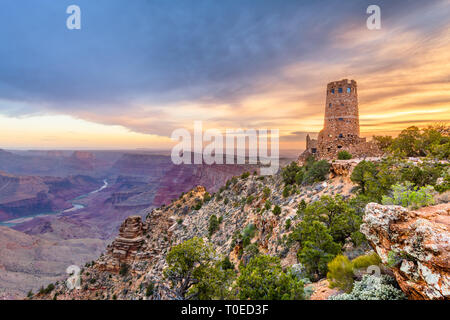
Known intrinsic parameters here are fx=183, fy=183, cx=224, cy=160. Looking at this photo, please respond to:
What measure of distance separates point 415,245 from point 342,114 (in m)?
26.8

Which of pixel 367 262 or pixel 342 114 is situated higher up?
pixel 342 114

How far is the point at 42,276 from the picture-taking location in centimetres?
5375

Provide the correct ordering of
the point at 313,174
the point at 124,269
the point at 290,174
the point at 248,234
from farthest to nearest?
the point at 124,269, the point at 290,174, the point at 313,174, the point at 248,234

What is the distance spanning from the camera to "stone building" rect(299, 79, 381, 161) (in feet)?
85.7

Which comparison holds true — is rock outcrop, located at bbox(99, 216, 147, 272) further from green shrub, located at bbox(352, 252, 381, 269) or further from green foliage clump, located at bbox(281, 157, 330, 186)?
green shrub, located at bbox(352, 252, 381, 269)

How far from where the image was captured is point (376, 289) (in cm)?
509

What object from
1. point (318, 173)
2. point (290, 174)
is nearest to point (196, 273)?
point (318, 173)

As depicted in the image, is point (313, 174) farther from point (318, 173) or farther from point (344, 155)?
point (344, 155)

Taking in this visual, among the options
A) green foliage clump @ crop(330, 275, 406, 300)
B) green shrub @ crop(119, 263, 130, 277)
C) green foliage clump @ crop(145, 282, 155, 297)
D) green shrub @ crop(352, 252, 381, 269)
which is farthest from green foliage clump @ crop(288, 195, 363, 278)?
green shrub @ crop(119, 263, 130, 277)

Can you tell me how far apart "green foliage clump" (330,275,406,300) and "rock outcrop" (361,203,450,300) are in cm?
43

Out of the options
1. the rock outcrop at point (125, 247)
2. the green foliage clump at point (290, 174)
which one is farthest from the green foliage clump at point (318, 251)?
the rock outcrop at point (125, 247)

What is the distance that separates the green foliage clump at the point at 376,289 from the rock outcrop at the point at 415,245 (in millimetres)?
431

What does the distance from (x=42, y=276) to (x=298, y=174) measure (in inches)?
3025

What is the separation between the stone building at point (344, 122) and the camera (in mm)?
26109
